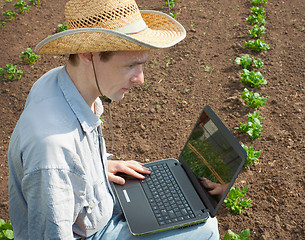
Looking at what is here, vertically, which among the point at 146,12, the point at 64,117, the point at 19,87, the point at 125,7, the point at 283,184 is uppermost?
the point at 125,7

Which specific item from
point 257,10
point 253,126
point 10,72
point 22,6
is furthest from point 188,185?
point 22,6

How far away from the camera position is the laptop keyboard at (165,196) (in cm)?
253

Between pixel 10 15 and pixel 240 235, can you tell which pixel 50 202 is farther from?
Result: pixel 10 15

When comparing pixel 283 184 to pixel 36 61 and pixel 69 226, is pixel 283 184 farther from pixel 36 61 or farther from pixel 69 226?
pixel 36 61

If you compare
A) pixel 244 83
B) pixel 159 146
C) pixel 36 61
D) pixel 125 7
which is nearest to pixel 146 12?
pixel 125 7

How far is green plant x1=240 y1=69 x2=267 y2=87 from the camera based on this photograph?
475 centimetres

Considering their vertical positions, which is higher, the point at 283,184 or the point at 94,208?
the point at 94,208

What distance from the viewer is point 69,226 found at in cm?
200

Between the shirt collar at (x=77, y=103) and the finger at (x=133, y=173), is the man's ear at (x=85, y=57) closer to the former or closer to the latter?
the shirt collar at (x=77, y=103)

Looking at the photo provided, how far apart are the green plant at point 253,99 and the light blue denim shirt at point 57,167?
2.54 metres

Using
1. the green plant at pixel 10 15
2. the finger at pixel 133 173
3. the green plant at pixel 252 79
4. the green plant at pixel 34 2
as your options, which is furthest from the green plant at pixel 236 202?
the green plant at pixel 34 2

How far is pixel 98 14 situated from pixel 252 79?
10.5ft

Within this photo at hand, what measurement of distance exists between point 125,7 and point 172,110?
8.48 feet

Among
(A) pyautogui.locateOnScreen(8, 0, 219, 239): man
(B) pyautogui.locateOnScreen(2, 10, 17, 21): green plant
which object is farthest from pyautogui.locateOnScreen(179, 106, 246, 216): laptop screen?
(B) pyautogui.locateOnScreen(2, 10, 17, 21): green plant
